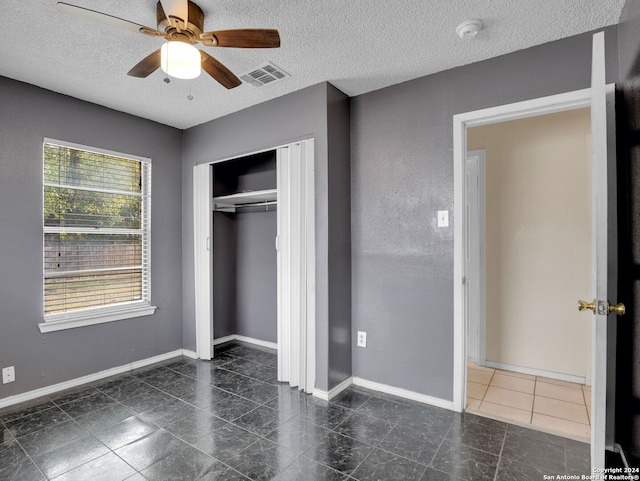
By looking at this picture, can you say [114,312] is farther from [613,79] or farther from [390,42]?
[613,79]

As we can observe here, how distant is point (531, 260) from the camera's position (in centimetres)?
326

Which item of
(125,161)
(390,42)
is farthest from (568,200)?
(125,161)

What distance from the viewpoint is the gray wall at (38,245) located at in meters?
2.71

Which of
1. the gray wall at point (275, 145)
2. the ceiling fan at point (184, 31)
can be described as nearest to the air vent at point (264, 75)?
the gray wall at point (275, 145)

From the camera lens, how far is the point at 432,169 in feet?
8.75

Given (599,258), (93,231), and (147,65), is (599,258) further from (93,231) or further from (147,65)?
(93,231)

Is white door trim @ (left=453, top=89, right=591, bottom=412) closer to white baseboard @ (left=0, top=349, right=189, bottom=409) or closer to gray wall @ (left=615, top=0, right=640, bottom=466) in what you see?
gray wall @ (left=615, top=0, right=640, bottom=466)

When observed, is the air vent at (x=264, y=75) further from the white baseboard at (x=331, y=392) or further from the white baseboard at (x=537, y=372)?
the white baseboard at (x=537, y=372)

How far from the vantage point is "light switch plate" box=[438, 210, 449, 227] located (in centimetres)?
260

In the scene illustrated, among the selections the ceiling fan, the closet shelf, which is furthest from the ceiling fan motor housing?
the closet shelf

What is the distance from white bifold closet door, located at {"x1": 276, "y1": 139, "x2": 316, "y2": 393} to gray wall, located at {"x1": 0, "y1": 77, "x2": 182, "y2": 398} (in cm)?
161

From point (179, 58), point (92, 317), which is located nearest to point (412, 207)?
point (179, 58)

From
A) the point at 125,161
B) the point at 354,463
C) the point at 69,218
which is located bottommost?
the point at 354,463

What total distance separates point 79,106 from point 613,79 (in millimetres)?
4082
